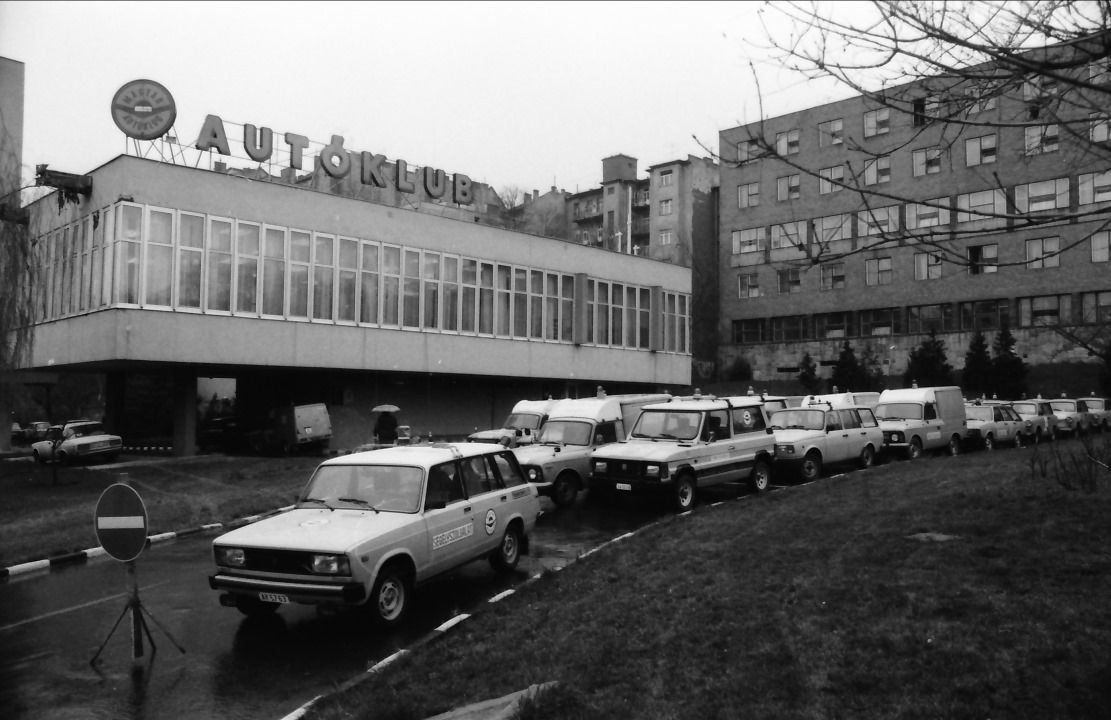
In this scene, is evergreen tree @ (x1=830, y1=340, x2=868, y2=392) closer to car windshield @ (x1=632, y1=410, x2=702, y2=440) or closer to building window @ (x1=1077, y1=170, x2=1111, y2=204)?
building window @ (x1=1077, y1=170, x2=1111, y2=204)

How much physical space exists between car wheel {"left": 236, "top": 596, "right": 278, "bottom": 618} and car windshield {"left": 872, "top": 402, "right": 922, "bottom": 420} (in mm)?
19925

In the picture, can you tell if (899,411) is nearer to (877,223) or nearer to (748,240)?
(877,223)

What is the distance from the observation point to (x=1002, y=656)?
17.8 ft

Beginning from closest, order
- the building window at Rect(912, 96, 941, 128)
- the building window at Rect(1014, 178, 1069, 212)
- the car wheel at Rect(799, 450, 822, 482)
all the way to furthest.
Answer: the building window at Rect(912, 96, 941, 128), the car wheel at Rect(799, 450, 822, 482), the building window at Rect(1014, 178, 1069, 212)

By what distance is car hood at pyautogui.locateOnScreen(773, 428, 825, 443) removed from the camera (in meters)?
19.0

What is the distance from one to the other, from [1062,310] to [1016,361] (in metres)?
7.89

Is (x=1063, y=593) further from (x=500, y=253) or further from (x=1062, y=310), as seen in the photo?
(x=1062, y=310)

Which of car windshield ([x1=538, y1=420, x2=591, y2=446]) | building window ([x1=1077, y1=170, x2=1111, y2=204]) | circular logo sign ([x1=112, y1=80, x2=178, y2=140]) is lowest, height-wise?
car windshield ([x1=538, y1=420, x2=591, y2=446])

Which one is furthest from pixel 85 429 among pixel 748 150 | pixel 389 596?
pixel 748 150

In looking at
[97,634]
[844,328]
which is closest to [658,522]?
[97,634]

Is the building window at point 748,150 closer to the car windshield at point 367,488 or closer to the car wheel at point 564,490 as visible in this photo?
the car windshield at point 367,488

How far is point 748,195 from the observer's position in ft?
213

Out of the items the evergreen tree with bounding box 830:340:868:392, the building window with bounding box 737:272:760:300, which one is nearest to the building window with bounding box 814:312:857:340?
the building window with bounding box 737:272:760:300

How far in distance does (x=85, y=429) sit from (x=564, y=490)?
2128cm
